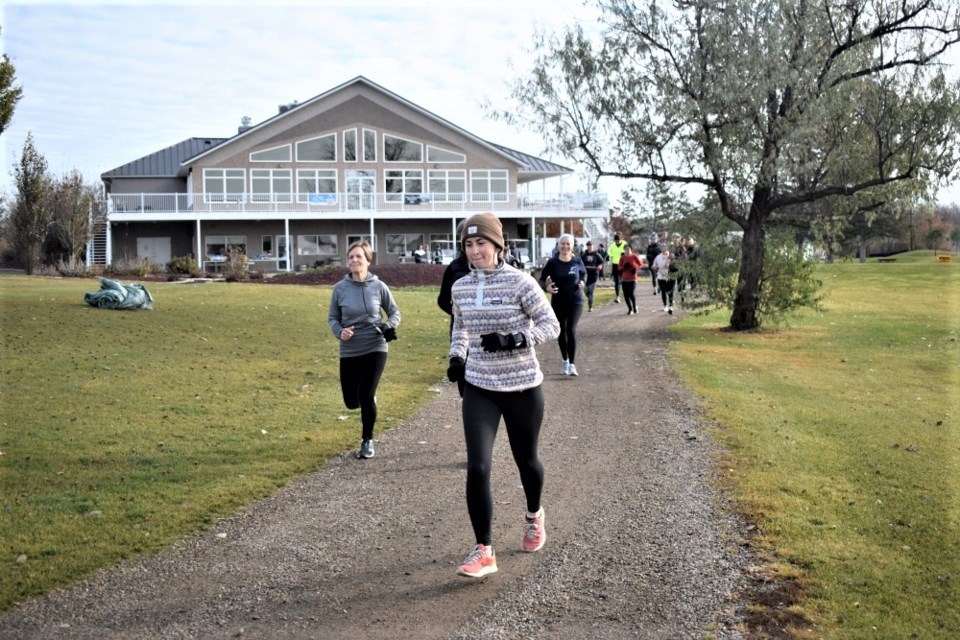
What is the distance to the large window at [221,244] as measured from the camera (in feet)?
→ 171

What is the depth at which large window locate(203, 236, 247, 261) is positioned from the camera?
52.2m

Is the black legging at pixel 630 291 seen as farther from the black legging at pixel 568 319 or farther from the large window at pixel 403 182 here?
the large window at pixel 403 182

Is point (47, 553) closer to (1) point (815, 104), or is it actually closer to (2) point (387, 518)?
(2) point (387, 518)

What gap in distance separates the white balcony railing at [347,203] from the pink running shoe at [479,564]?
46.6 m

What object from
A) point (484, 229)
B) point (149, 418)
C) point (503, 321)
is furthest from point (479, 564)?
point (149, 418)

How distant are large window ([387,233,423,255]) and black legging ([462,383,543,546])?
1959 inches

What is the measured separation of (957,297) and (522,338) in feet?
107

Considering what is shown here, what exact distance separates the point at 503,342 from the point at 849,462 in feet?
16.0

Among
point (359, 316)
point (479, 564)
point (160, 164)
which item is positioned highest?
point (160, 164)

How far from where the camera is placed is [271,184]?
175ft

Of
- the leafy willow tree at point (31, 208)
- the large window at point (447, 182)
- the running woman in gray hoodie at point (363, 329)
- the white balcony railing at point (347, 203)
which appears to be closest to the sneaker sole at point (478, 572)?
the running woman in gray hoodie at point (363, 329)

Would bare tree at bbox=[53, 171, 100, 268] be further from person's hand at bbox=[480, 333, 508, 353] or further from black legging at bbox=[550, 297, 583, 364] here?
person's hand at bbox=[480, 333, 508, 353]

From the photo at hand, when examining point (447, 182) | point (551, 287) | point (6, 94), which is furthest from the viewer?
point (447, 182)

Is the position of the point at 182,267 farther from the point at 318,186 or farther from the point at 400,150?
the point at 400,150
